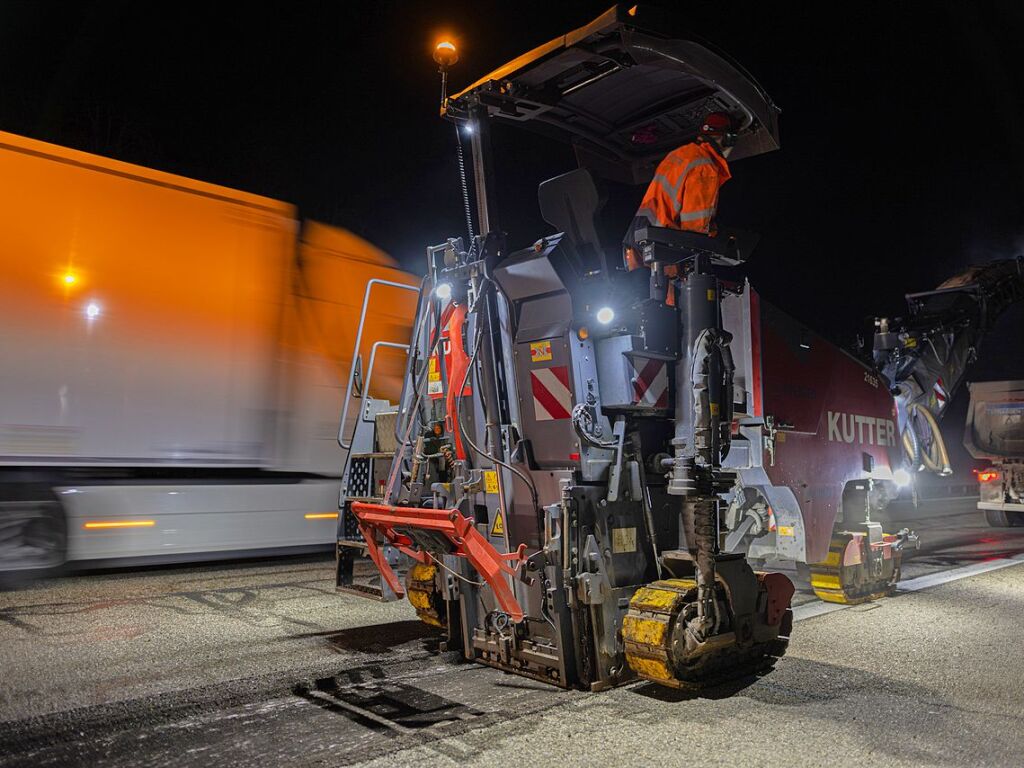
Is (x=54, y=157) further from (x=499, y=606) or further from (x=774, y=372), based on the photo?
(x=774, y=372)

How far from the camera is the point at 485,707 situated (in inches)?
167

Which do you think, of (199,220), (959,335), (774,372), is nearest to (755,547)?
(774,372)

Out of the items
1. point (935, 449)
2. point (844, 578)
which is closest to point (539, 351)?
point (844, 578)

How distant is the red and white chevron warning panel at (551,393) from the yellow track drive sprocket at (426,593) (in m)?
1.45

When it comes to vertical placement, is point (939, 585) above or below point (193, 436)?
below

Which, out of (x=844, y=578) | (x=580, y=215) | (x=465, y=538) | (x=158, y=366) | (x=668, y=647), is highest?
(x=580, y=215)

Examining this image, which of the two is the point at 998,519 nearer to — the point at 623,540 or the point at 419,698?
Answer: the point at 623,540

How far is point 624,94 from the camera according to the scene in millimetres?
5059

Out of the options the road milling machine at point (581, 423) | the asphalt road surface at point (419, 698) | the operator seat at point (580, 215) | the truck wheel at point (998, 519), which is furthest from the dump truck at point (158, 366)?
the truck wheel at point (998, 519)

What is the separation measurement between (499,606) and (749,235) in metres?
2.71

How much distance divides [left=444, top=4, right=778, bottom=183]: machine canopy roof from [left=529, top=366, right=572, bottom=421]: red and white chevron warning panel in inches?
67.6

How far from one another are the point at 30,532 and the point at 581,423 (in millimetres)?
5811

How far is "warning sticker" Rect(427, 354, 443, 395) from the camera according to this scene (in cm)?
537

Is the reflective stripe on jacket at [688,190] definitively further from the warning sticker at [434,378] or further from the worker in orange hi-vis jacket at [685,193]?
the warning sticker at [434,378]
